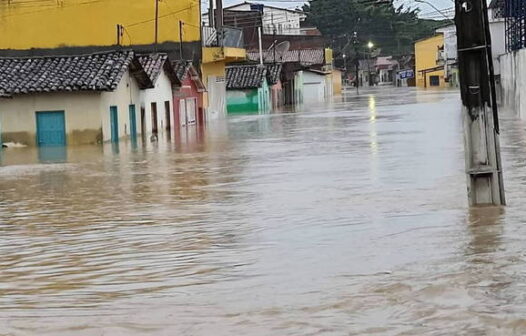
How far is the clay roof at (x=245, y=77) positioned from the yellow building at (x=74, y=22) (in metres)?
19.1

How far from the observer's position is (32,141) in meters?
35.2

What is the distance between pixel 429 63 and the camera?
387 ft

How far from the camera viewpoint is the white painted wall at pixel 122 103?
3478 cm

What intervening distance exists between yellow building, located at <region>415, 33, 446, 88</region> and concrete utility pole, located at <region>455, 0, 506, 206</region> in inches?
3959

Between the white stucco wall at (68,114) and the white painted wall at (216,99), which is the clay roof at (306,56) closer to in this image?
the white painted wall at (216,99)

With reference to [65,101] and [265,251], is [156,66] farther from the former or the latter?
[265,251]

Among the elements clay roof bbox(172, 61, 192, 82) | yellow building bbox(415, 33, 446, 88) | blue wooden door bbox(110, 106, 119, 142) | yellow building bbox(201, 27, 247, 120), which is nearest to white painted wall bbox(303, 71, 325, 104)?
yellow building bbox(415, 33, 446, 88)

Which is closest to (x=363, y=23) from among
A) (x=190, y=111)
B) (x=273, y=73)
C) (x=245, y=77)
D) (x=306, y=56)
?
(x=306, y=56)

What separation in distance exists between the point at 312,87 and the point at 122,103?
61761 mm

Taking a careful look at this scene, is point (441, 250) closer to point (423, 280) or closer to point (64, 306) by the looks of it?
point (423, 280)

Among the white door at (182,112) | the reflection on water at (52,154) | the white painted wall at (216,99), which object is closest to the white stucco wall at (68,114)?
the reflection on water at (52,154)

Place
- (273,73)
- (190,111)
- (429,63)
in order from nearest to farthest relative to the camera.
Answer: (190,111) → (273,73) → (429,63)

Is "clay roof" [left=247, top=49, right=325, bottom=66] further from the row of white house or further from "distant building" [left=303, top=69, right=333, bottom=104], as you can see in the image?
the row of white house

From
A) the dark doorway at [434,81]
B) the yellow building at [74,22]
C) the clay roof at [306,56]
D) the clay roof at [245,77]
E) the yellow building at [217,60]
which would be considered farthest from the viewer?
the dark doorway at [434,81]
